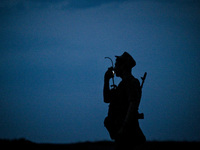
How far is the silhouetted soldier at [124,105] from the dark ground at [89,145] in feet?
6.64

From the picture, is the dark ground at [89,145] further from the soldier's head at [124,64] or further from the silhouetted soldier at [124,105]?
the soldier's head at [124,64]

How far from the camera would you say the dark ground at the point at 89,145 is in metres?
5.86

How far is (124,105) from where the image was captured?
3.68 metres

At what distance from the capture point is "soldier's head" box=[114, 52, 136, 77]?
3793 millimetres

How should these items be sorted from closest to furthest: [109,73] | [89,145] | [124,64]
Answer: [124,64], [109,73], [89,145]

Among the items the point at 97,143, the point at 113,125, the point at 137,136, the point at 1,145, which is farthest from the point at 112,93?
the point at 97,143

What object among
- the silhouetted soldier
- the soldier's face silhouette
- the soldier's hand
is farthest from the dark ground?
the soldier's face silhouette

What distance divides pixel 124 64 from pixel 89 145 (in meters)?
5.29

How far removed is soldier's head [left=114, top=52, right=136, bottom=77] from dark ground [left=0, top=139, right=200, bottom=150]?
2495 mm

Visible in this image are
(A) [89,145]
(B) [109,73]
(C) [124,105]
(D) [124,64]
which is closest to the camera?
(C) [124,105]

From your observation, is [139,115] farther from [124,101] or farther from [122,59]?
[122,59]

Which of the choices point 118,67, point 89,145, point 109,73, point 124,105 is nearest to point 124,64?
point 118,67

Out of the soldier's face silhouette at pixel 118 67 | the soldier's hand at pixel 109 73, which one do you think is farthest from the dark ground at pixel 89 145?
the soldier's face silhouette at pixel 118 67

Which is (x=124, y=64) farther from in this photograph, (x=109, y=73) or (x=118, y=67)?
(x=109, y=73)
